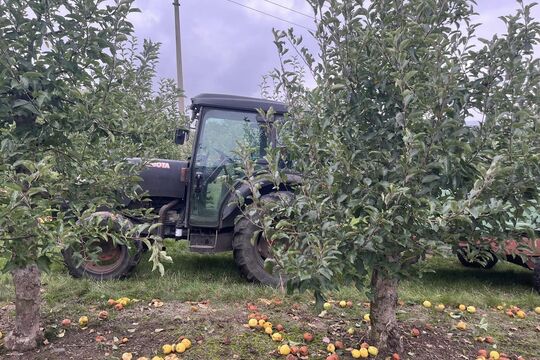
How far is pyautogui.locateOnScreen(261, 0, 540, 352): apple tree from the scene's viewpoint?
7.00ft

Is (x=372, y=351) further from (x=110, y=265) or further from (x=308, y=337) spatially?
(x=110, y=265)

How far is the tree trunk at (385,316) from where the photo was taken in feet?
9.61

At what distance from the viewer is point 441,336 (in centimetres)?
346

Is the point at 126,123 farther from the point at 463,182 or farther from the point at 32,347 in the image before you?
the point at 463,182

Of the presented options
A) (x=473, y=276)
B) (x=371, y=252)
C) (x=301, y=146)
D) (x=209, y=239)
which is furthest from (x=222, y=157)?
(x=473, y=276)

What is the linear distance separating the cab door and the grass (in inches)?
30.5

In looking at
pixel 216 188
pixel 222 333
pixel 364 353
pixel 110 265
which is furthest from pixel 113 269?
pixel 364 353

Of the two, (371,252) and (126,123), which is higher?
(126,123)

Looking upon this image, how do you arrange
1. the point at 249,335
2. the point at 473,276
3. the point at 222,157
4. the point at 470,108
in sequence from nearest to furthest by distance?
the point at 470,108, the point at 249,335, the point at 222,157, the point at 473,276

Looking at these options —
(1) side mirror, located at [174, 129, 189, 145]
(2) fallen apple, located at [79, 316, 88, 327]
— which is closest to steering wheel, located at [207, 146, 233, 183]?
(1) side mirror, located at [174, 129, 189, 145]

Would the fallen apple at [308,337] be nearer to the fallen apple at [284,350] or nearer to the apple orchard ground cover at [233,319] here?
the apple orchard ground cover at [233,319]

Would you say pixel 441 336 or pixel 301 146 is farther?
pixel 441 336

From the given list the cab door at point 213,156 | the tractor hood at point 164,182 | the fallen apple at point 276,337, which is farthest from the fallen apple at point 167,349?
the tractor hood at point 164,182

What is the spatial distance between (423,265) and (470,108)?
37.8 inches
